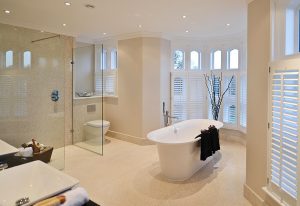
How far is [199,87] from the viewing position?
5.75m

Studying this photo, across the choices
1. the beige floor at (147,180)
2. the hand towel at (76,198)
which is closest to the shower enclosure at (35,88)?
the beige floor at (147,180)

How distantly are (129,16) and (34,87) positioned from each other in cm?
226

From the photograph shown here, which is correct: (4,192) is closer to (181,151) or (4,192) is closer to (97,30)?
(181,151)

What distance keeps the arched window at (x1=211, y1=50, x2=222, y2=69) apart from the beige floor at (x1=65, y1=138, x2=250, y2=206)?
2.24 m

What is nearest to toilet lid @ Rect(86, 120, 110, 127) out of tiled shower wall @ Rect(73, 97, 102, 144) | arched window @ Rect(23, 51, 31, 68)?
tiled shower wall @ Rect(73, 97, 102, 144)

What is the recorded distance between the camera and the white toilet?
5043mm

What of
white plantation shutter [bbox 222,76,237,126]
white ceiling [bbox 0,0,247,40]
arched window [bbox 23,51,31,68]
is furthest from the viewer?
white plantation shutter [bbox 222,76,237,126]

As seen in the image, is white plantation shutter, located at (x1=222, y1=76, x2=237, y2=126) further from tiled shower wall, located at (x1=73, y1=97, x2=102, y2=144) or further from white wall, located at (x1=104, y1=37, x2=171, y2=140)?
tiled shower wall, located at (x1=73, y1=97, x2=102, y2=144)

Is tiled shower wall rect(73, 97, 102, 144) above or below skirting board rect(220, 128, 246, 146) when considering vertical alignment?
above

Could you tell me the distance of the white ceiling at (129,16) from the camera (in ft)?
10.5

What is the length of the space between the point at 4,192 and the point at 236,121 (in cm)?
499

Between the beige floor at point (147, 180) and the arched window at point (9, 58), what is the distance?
2024 millimetres

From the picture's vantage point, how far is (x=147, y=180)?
3363 millimetres

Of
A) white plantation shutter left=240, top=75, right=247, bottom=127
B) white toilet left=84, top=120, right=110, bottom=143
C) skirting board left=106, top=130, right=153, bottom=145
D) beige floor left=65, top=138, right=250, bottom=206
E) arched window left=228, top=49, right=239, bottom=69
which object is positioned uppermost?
arched window left=228, top=49, right=239, bottom=69
